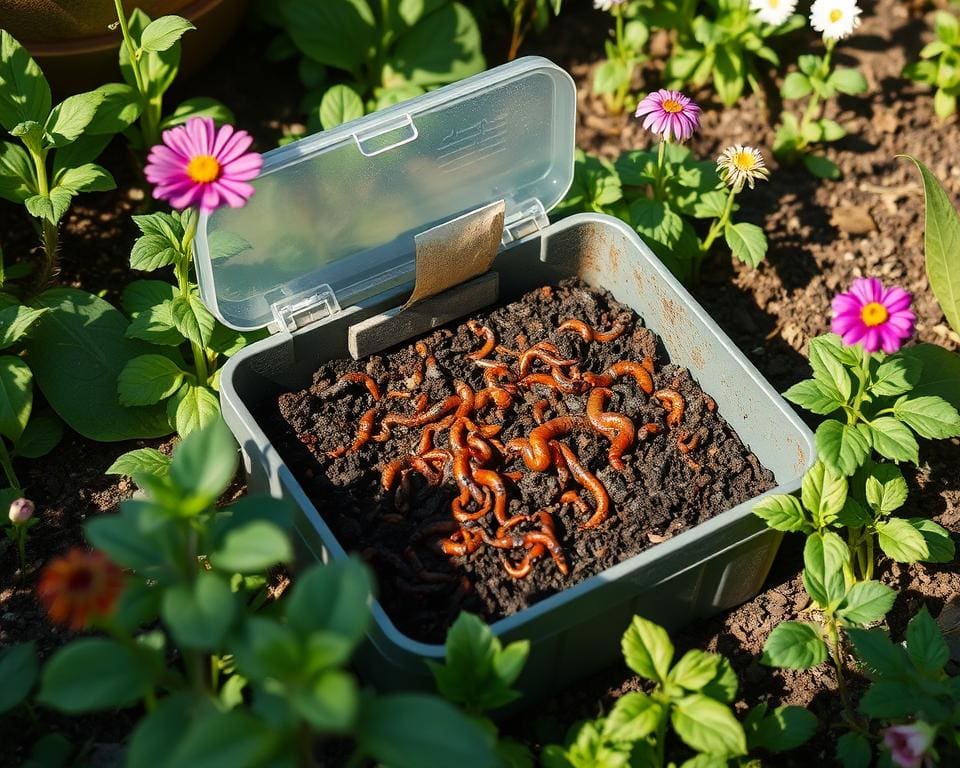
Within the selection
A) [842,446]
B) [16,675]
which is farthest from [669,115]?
[16,675]

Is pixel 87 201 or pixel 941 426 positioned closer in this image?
pixel 941 426

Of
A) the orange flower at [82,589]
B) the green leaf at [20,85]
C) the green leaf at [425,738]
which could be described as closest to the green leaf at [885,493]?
the green leaf at [425,738]

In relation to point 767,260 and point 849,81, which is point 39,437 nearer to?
point 767,260

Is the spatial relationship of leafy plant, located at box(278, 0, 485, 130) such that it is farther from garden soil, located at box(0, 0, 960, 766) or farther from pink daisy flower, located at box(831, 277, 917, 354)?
pink daisy flower, located at box(831, 277, 917, 354)

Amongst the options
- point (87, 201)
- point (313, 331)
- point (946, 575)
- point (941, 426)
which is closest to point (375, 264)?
point (313, 331)

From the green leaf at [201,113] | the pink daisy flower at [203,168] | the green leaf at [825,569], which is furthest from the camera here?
the green leaf at [201,113]

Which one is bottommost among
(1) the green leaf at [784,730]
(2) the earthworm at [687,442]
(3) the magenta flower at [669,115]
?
(1) the green leaf at [784,730]

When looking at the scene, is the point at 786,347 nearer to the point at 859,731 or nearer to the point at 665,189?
the point at 665,189

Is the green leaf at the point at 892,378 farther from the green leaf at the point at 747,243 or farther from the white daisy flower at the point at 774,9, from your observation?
the white daisy flower at the point at 774,9
